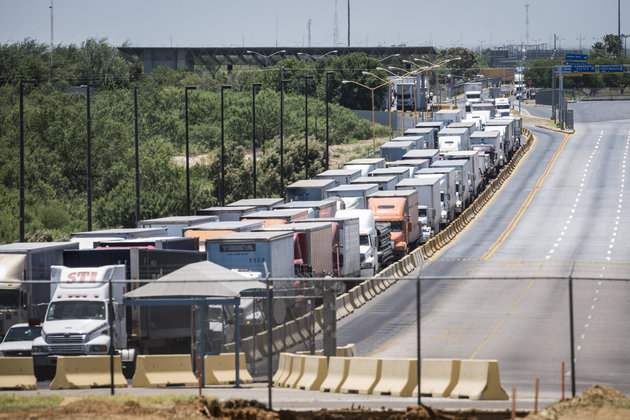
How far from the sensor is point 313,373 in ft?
83.9

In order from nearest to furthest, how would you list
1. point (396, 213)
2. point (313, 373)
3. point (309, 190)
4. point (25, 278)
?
point (313, 373) < point (25, 278) < point (396, 213) < point (309, 190)

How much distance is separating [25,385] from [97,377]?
67.8 inches

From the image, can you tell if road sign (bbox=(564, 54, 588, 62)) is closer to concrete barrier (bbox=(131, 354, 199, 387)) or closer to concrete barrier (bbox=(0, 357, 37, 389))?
concrete barrier (bbox=(131, 354, 199, 387))

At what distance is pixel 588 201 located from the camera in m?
85.6

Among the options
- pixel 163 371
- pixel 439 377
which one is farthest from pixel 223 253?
pixel 439 377

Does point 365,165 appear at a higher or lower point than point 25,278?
higher

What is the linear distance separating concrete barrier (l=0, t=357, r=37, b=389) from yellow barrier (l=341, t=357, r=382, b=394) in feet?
24.9

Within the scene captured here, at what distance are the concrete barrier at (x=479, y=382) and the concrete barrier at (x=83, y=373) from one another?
803 cm

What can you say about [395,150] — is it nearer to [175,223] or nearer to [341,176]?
[341,176]

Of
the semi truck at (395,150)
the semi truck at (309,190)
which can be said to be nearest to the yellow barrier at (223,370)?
the semi truck at (309,190)

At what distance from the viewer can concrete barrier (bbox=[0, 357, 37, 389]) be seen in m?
26.8

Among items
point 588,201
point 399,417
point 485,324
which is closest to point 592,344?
point 485,324

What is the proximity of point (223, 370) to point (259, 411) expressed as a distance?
13.8 ft

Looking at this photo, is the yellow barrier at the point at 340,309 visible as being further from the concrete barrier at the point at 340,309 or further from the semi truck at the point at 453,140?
the semi truck at the point at 453,140
